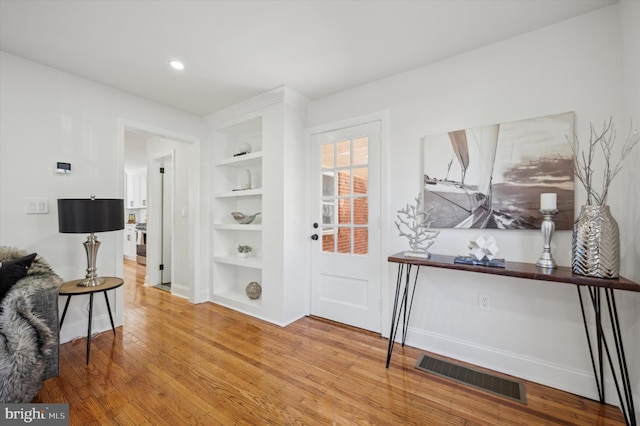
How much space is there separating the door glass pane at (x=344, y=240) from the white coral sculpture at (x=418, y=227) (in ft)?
1.82

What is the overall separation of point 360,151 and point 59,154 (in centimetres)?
274

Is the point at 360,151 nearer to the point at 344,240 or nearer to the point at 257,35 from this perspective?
the point at 344,240

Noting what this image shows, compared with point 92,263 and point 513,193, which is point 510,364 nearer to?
point 513,193

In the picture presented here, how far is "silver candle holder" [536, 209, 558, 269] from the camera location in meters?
1.70

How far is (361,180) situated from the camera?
272 centimetres

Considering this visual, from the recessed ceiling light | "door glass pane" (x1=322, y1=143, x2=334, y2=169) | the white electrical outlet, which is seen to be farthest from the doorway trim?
the white electrical outlet

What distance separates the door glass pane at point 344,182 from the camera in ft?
9.18

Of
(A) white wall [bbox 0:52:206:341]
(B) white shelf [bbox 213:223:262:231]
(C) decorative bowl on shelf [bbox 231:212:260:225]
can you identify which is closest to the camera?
(A) white wall [bbox 0:52:206:341]

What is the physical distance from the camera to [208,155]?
3.59m

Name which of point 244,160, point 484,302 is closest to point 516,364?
point 484,302

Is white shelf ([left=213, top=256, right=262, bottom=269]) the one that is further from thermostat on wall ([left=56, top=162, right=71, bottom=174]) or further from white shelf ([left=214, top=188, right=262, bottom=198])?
thermostat on wall ([left=56, top=162, right=71, bottom=174])

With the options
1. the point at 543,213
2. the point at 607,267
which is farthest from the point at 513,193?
the point at 607,267

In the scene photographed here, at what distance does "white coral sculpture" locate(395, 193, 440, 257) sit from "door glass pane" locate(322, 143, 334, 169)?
95 centimetres

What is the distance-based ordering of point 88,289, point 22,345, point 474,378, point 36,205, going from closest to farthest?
point 22,345 → point 474,378 → point 88,289 → point 36,205
